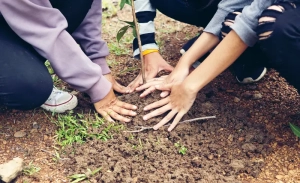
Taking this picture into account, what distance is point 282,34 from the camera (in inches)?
60.0

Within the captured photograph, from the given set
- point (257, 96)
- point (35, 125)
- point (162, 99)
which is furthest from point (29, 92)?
point (257, 96)

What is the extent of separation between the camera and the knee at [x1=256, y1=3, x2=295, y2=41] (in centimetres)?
152

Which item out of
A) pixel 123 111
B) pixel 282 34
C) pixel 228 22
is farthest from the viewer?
pixel 123 111

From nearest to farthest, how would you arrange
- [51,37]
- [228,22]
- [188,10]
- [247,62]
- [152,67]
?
1. [51,37]
2. [228,22]
3. [247,62]
4. [152,67]
5. [188,10]

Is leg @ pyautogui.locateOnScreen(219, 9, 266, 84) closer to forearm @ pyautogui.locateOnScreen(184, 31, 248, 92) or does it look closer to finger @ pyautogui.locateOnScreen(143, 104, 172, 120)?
forearm @ pyautogui.locateOnScreen(184, 31, 248, 92)

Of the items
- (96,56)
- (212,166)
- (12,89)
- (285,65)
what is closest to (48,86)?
(12,89)

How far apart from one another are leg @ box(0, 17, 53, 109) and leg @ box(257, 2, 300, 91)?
858 mm

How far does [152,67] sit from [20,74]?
2.10ft

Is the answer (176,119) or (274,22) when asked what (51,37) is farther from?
(274,22)

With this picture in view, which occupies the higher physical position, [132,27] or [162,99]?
[132,27]

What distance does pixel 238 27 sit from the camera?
5.16 feet

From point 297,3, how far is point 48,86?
1.00m

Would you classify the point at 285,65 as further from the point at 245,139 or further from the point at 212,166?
the point at 212,166

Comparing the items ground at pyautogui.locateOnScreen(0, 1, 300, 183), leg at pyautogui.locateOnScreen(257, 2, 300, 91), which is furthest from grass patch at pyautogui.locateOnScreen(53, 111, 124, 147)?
leg at pyautogui.locateOnScreen(257, 2, 300, 91)
